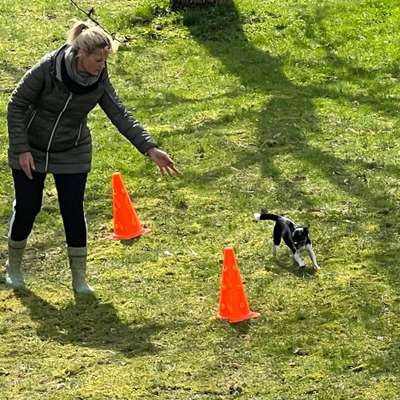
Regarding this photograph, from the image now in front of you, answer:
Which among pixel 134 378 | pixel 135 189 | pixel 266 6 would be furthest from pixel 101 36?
pixel 266 6

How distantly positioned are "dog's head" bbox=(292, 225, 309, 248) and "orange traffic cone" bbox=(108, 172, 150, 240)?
141 centimetres

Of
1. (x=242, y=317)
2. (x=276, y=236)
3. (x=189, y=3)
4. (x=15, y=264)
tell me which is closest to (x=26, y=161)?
(x=15, y=264)

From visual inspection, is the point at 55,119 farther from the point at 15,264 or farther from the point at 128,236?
the point at 128,236

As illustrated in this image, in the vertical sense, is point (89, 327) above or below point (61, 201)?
below

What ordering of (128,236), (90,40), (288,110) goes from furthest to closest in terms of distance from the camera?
(288,110) → (128,236) → (90,40)

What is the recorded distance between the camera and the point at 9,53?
12586 millimetres

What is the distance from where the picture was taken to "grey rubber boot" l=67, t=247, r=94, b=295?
681 cm

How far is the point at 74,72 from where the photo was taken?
6.16m

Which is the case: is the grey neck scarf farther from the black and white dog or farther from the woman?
the black and white dog

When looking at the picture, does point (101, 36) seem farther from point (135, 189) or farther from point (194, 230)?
point (135, 189)

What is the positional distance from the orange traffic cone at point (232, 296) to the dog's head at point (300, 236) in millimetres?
715

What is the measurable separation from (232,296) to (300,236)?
2.75 ft

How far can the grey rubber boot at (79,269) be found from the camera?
268 inches

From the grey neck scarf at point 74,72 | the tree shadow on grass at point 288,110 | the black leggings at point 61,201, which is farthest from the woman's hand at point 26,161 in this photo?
the tree shadow on grass at point 288,110
